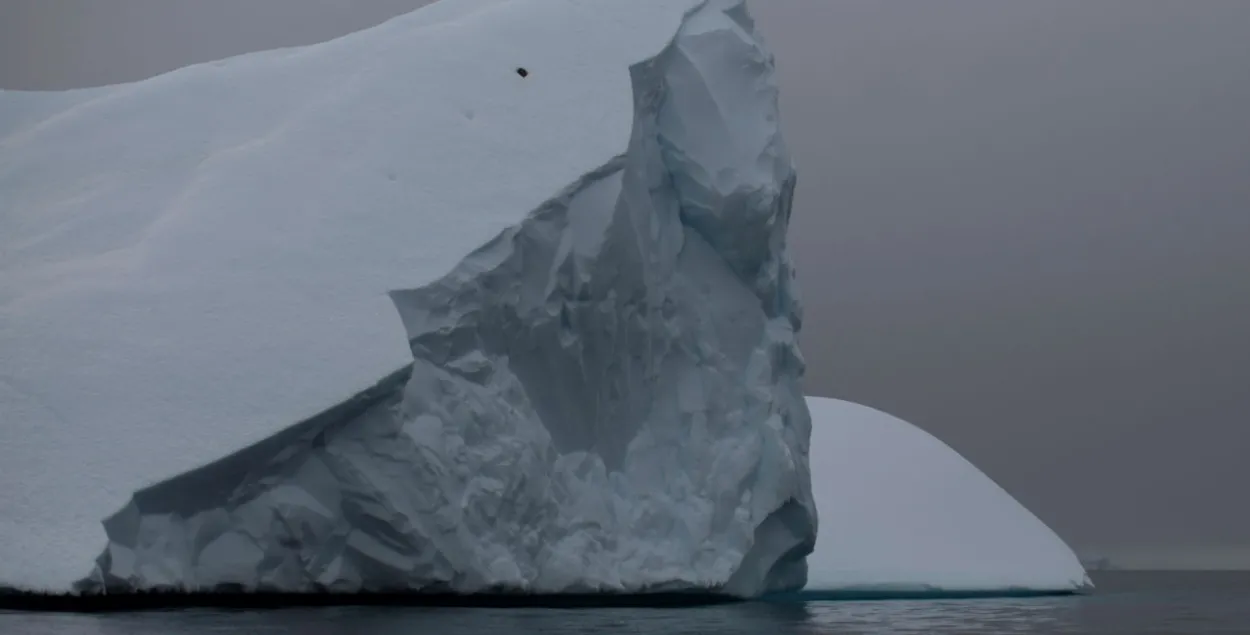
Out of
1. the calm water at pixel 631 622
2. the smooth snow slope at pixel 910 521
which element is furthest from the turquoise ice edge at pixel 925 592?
the calm water at pixel 631 622

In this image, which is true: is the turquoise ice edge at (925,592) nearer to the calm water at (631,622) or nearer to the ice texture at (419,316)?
the ice texture at (419,316)

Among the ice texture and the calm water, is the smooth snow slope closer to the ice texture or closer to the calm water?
the ice texture

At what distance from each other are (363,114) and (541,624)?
4.44m

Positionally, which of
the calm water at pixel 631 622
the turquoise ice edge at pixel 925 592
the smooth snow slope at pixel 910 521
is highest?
the smooth snow slope at pixel 910 521

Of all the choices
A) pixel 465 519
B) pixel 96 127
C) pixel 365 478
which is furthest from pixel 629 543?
pixel 96 127

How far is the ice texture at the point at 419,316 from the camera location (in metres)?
7.86

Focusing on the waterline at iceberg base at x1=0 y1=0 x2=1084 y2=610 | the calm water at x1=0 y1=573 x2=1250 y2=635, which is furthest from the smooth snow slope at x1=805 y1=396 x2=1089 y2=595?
the calm water at x1=0 y1=573 x2=1250 y2=635

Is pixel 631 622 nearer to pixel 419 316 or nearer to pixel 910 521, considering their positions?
pixel 419 316

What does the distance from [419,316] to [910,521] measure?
13881 millimetres

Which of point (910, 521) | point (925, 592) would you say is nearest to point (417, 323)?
point (925, 592)

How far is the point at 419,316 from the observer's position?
8.93 m

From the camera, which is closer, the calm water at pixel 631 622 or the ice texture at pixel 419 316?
the calm water at pixel 631 622

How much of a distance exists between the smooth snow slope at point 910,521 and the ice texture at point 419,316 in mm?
6279

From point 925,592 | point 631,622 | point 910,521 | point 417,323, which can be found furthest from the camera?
point 910,521
